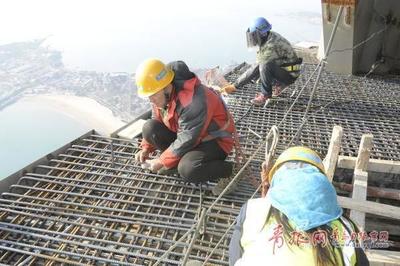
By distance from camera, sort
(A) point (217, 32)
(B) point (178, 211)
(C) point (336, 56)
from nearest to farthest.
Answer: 1. (B) point (178, 211)
2. (C) point (336, 56)
3. (A) point (217, 32)

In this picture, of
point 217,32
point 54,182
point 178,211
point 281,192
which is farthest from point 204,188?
point 217,32

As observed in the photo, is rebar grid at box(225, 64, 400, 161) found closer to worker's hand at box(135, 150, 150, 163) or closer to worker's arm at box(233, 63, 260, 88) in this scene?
worker's arm at box(233, 63, 260, 88)

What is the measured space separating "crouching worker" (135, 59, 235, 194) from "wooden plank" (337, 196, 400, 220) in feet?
3.89

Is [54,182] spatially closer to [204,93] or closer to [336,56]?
[204,93]

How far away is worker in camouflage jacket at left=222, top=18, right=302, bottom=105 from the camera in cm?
634

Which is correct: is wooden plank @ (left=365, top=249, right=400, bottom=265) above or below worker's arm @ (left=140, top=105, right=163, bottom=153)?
below

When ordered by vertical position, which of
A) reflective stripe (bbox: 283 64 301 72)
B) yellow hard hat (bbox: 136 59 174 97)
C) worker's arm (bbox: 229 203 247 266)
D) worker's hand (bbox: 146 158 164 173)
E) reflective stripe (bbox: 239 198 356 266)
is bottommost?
reflective stripe (bbox: 283 64 301 72)

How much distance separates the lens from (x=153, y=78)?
376 cm

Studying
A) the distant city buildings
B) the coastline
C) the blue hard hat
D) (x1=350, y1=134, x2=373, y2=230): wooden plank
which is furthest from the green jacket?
the distant city buildings

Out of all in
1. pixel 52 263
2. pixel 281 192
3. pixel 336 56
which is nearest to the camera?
pixel 281 192

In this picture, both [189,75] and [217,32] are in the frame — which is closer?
[189,75]

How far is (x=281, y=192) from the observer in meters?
1.86

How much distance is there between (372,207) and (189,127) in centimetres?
174

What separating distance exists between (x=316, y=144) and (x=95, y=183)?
9.39 feet
